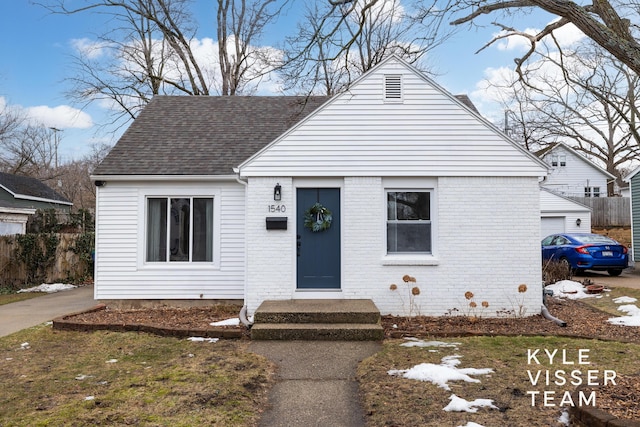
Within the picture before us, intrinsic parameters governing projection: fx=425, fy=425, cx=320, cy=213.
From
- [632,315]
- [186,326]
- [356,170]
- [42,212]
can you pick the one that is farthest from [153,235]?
[42,212]

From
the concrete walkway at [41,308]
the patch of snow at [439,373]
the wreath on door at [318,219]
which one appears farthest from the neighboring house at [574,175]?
the concrete walkway at [41,308]

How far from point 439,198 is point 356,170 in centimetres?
164

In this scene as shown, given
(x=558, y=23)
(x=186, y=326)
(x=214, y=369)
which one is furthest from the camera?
(x=186, y=326)

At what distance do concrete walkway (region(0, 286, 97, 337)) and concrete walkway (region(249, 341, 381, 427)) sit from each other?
16.7ft

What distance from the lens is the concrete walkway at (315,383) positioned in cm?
392

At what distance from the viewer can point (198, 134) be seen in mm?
10539

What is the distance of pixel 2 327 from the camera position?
800cm

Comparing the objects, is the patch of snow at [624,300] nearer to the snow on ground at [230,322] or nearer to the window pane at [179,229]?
the snow on ground at [230,322]

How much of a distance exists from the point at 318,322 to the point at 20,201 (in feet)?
74.4

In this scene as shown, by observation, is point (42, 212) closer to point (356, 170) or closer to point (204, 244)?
point (204, 244)

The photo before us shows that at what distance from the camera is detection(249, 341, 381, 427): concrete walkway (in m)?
3.92

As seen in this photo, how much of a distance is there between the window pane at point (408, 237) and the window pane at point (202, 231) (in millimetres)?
3932

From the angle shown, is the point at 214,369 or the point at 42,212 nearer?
the point at 214,369

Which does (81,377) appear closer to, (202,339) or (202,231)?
(202,339)
